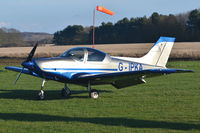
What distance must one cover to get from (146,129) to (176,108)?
2.95 meters

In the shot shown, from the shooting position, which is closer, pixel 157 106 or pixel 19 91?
pixel 157 106

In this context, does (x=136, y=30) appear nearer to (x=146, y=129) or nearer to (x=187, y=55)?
(x=187, y=55)

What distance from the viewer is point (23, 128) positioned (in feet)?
27.9

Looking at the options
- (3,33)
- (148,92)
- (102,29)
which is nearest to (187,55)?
(148,92)

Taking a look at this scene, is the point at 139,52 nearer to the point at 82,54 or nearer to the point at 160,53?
the point at 160,53

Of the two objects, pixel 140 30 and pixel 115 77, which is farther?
pixel 140 30

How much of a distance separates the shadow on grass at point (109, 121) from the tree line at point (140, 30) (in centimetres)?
5362

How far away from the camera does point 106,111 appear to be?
35.1 ft

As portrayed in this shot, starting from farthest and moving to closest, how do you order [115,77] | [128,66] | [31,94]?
[31,94] → [128,66] → [115,77]

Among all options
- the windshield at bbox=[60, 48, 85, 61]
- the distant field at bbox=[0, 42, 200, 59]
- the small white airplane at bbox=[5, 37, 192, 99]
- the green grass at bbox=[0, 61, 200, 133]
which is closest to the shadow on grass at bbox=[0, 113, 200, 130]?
the green grass at bbox=[0, 61, 200, 133]

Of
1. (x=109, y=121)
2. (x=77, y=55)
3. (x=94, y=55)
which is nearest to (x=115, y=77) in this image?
(x=94, y=55)

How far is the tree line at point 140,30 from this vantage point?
212ft

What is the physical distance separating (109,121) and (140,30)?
228ft

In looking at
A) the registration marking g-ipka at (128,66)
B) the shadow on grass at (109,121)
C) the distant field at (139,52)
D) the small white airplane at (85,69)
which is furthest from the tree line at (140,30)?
the shadow on grass at (109,121)
